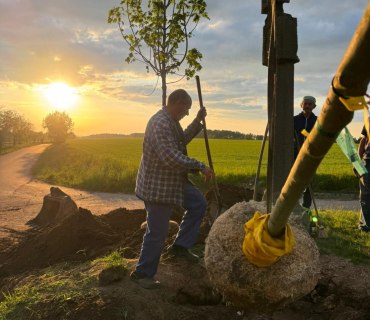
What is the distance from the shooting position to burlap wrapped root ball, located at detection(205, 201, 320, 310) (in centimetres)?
308

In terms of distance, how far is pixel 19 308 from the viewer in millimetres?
4543

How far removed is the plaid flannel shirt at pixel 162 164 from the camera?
471cm

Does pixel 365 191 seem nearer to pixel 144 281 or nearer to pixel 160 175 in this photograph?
pixel 160 175

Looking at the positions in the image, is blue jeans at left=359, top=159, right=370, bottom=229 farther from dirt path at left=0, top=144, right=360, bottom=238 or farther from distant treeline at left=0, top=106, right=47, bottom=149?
distant treeline at left=0, top=106, right=47, bottom=149

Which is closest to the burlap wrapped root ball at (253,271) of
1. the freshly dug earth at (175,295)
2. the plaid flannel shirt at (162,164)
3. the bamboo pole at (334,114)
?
the bamboo pole at (334,114)

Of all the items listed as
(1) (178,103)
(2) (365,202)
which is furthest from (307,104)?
(1) (178,103)

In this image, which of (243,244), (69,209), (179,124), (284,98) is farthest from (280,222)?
(69,209)

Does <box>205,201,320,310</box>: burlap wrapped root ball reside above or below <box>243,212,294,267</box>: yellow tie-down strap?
below

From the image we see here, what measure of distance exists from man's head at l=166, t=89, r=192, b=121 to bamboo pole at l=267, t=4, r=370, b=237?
2.58 m

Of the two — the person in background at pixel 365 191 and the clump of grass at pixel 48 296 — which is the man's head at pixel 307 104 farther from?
the clump of grass at pixel 48 296

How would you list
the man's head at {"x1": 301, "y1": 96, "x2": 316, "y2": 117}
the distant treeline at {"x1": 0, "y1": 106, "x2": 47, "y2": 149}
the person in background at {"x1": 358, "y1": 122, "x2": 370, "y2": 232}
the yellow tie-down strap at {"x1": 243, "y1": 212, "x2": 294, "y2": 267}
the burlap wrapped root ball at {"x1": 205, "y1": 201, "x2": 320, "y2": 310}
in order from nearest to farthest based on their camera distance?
1. the yellow tie-down strap at {"x1": 243, "y1": 212, "x2": 294, "y2": 267}
2. the burlap wrapped root ball at {"x1": 205, "y1": 201, "x2": 320, "y2": 310}
3. the person in background at {"x1": 358, "y1": 122, "x2": 370, "y2": 232}
4. the man's head at {"x1": 301, "y1": 96, "x2": 316, "y2": 117}
5. the distant treeline at {"x1": 0, "y1": 106, "x2": 47, "y2": 149}

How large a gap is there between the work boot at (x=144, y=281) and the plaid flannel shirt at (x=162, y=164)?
30.0 inches

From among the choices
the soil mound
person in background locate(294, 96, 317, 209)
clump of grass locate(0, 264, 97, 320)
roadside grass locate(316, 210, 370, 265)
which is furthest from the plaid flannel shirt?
person in background locate(294, 96, 317, 209)

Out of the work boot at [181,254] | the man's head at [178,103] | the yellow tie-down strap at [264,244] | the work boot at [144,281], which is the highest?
the man's head at [178,103]
